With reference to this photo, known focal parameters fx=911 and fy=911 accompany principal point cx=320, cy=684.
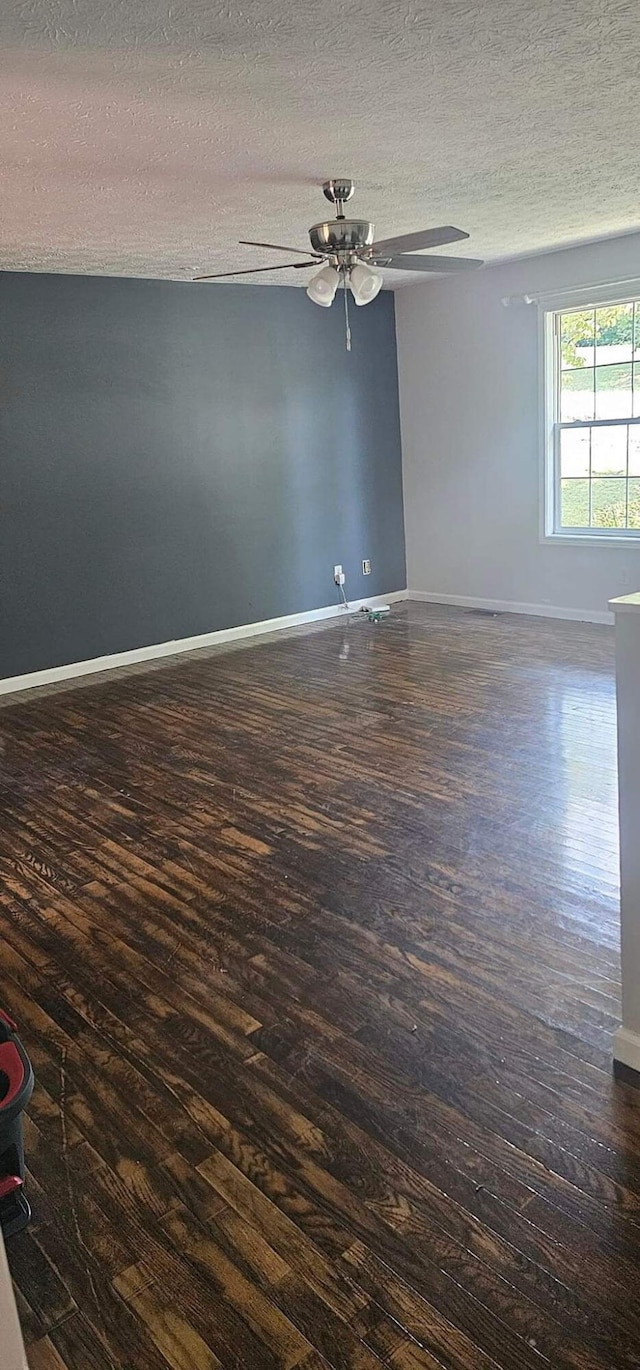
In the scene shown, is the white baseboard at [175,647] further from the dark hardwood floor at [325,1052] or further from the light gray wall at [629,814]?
the light gray wall at [629,814]

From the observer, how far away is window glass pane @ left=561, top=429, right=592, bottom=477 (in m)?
6.39

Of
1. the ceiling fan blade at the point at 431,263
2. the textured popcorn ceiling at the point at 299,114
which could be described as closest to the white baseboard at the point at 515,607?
the textured popcorn ceiling at the point at 299,114

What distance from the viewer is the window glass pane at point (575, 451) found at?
6387 millimetres

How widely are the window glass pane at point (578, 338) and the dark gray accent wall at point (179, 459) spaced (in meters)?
1.63

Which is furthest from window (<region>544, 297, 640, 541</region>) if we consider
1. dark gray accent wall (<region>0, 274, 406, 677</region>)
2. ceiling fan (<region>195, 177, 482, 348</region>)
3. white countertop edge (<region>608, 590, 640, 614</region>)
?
white countertop edge (<region>608, 590, 640, 614</region>)

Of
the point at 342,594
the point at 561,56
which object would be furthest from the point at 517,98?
the point at 342,594

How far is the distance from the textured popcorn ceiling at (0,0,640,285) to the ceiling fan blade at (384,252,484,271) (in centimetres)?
31

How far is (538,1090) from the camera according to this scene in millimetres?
2014

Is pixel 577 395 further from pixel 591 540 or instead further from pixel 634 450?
pixel 591 540

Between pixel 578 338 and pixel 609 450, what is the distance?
2.63 feet

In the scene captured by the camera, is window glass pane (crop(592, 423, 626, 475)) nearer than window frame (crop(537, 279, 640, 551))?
No

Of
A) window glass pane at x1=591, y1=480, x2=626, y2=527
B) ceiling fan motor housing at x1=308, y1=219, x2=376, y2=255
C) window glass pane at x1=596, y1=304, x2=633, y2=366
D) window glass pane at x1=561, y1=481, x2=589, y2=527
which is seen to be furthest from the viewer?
window glass pane at x1=561, y1=481, x2=589, y2=527

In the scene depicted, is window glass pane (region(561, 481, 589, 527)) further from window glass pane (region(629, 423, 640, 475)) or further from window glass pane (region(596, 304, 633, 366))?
window glass pane (region(596, 304, 633, 366))

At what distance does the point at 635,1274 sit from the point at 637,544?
5202mm
